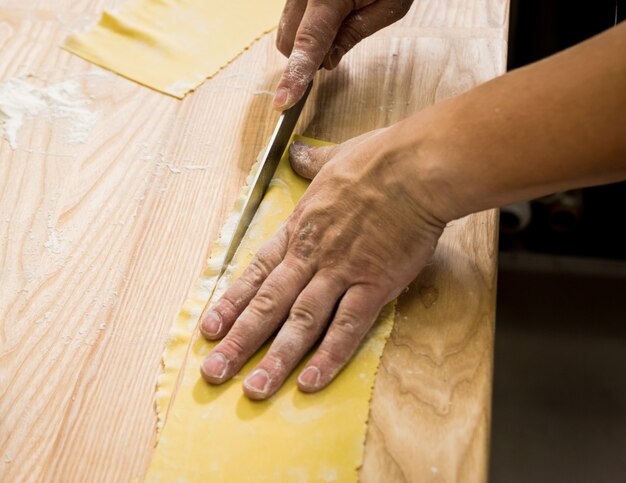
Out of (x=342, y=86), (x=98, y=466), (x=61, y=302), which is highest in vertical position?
(x=342, y=86)

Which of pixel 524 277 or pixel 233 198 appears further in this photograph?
pixel 524 277

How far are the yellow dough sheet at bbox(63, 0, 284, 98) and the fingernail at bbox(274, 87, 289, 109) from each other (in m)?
0.23

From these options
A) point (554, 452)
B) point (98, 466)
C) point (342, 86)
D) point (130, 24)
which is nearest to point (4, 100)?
point (130, 24)

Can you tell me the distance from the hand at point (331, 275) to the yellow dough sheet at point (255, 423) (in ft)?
0.07

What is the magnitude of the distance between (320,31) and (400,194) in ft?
1.49

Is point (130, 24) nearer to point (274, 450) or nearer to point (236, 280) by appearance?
point (236, 280)

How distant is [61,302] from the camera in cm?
103

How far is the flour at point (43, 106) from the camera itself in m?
1.28

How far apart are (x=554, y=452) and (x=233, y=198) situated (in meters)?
1.09

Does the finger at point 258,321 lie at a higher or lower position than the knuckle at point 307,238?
lower

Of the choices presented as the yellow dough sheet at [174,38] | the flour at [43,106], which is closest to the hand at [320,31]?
the yellow dough sheet at [174,38]

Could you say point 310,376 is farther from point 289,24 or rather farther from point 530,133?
point 289,24

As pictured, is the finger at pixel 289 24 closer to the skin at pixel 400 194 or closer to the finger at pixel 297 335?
the skin at pixel 400 194

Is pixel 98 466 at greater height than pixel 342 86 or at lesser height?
lesser
